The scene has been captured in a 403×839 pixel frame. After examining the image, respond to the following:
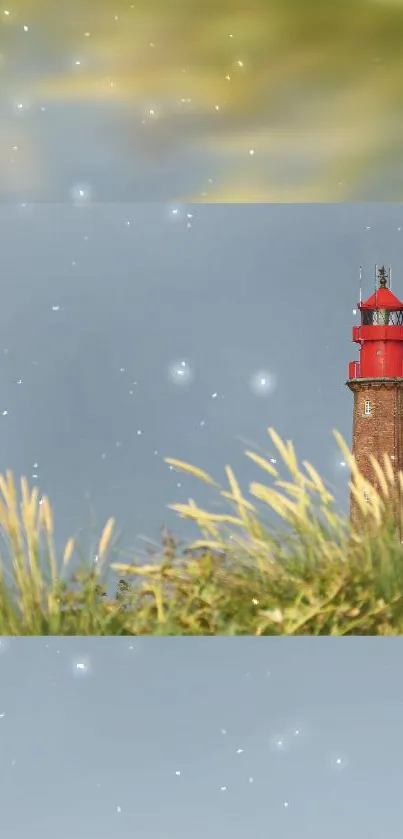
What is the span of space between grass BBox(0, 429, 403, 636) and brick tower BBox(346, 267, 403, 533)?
10.8 ft

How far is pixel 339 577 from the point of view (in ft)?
11.8

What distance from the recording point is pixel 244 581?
3.61 meters

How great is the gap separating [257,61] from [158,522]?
8.57 feet

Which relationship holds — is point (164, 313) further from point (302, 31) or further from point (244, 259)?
point (302, 31)

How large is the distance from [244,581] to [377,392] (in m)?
3.77

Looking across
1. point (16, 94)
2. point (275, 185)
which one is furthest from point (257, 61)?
point (275, 185)

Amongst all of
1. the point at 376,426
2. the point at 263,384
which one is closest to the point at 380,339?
the point at 376,426

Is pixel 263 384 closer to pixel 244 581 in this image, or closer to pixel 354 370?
pixel 354 370

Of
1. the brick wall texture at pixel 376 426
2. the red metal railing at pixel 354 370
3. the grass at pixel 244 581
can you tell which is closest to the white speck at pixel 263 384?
the red metal railing at pixel 354 370

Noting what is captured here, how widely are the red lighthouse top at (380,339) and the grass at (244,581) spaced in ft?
10.6

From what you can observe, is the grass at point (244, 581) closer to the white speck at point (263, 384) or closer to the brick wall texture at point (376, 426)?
the white speck at point (263, 384)

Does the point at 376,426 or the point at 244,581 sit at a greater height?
the point at 376,426

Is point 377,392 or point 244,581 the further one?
point 377,392

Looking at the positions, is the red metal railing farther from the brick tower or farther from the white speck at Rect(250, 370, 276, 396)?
the white speck at Rect(250, 370, 276, 396)
